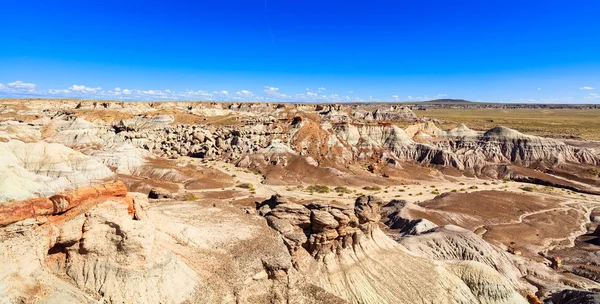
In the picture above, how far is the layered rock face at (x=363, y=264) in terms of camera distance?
810 inches

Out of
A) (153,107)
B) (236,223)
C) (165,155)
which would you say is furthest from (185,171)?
(153,107)

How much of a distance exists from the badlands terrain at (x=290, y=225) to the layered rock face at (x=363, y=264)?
0.30 ft

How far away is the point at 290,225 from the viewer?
21.1 meters

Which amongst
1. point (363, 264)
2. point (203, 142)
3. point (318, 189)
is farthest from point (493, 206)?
point (203, 142)

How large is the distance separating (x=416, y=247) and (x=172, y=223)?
2207cm

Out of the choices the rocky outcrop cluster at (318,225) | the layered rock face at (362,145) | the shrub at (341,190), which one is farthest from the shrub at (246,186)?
the rocky outcrop cluster at (318,225)

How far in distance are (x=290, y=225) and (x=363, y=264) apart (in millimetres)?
5890

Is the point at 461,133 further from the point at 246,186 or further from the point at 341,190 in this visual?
the point at 246,186

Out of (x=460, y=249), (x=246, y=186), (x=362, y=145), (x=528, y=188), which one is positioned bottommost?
(x=246, y=186)

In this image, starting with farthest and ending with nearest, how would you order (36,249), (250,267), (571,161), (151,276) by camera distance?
(571,161) → (250,267) → (151,276) → (36,249)

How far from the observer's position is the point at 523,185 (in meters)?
70.1

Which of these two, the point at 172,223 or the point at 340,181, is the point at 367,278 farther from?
the point at 340,181

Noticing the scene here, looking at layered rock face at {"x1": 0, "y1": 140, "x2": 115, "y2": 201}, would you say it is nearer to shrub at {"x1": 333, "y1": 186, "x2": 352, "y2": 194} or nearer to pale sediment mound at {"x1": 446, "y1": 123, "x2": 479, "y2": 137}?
shrub at {"x1": 333, "y1": 186, "x2": 352, "y2": 194}

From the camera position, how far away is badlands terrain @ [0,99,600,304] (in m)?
14.2
